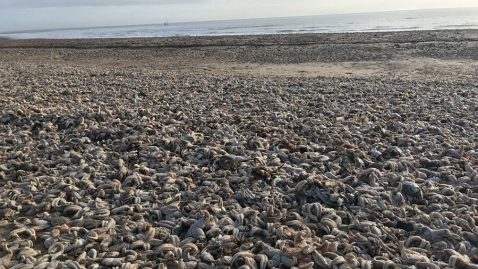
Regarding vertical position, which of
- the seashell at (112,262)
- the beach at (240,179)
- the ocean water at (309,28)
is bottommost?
the seashell at (112,262)

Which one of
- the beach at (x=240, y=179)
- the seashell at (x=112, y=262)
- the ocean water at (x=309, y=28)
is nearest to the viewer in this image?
the seashell at (x=112, y=262)

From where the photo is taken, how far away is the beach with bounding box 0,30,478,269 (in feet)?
16.3

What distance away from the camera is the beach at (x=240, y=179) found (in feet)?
16.3

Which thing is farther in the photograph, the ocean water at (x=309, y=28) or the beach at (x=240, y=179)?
the ocean water at (x=309, y=28)

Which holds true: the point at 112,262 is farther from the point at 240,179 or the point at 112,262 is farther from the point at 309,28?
the point at 309,28

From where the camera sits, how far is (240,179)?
684 centimetres

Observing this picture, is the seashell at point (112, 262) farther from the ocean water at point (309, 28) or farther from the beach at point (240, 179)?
the ocean water at point (309, 28)

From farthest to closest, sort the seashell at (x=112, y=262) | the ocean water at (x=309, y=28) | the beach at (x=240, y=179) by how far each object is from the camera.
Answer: the ocean water at (x=309, y=28) < the beach at (x=240, y=179) < the seashell at (x=112, y=262)

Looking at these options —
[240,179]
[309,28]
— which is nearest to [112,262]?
[240,179]

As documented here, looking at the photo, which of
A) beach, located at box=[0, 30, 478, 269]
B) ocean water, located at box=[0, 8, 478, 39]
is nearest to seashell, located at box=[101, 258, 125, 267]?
beach, located at box=[0, 30, 478, 269]

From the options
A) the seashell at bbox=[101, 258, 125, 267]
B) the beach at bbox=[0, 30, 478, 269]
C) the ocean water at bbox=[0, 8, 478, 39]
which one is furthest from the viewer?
the ocean water at bbox=[0, 8, 478, 39]

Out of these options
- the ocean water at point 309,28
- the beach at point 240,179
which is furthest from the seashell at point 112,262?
the ocean water at point 309,28

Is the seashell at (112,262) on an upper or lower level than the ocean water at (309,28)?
lower

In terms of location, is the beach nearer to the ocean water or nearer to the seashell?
the seashell
